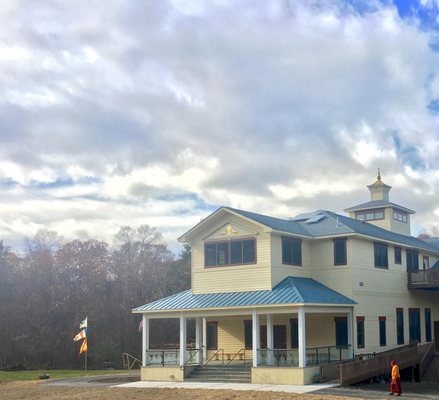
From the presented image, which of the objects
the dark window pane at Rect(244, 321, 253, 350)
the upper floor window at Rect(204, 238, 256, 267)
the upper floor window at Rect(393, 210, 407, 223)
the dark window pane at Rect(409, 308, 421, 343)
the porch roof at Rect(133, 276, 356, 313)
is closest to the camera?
the porch roof at Rect(133, 276, 356, 313)

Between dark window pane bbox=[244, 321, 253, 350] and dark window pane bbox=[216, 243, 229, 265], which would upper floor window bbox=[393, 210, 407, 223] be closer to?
dark window pane bbox=[244, 321, 253, 350]

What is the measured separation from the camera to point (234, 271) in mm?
34125

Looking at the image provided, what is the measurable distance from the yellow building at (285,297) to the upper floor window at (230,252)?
5cm

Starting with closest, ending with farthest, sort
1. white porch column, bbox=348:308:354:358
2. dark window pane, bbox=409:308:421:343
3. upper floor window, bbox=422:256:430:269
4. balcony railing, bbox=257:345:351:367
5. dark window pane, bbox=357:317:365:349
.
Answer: balcony railing, bbox=257:345:351:367 → white porch column, bbox=348:308:354:358 → dark window pane, bbox=357:317:365:349 → dark window pane, bbox=409:308:421:343 → upper floor window, bbox=422:256:430:269

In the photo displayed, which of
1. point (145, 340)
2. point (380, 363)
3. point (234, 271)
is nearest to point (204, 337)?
point (145, 340)

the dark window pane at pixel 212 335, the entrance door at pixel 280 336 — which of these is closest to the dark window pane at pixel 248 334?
the entrance door at pixel 280 336

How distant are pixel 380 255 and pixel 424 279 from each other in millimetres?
4040

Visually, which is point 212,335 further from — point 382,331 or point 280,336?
point 382,331

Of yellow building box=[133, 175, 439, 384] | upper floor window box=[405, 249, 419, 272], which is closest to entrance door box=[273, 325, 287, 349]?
yellow building box=[133, 175, 439, 384]

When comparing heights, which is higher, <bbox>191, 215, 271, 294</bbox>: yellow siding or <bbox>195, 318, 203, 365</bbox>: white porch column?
<bbox>191, 215, 271, 294</bbox>: yellow siding

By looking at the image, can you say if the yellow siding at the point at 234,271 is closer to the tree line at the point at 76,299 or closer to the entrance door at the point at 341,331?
the entrance door at the point at 341,331

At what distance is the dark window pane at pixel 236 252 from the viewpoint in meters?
34.2

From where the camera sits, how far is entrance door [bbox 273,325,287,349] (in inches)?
1412

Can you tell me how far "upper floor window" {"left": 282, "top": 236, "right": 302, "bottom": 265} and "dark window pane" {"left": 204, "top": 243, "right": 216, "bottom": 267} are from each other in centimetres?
351
